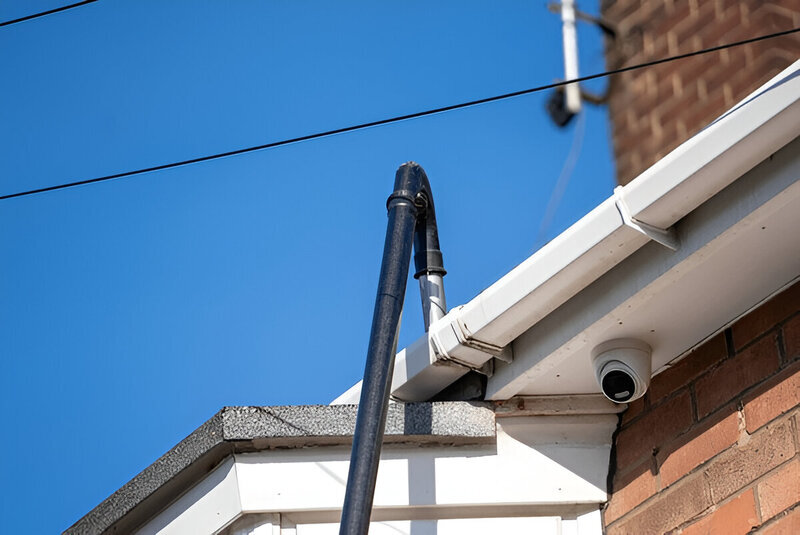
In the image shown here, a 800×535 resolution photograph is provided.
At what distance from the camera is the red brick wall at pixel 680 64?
11.8 feet

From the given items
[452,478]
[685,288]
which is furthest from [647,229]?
[452,478]

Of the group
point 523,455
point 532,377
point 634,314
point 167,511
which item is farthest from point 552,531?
point 167,511

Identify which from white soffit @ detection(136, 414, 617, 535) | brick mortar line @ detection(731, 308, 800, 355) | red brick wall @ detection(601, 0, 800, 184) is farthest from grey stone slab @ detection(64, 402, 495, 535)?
Answer: red brick wall @ detection(601, 0, 800, 184)

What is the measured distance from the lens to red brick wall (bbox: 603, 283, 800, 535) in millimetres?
2283

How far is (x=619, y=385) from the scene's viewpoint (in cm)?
250

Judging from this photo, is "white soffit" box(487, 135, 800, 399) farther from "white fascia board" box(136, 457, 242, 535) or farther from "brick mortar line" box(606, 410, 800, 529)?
"white fascia board" box(136, 457, 242, 535)

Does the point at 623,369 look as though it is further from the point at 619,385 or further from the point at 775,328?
the point at 775,328

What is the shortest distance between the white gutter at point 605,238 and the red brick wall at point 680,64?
1444 mm

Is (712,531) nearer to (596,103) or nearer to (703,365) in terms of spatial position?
(703,365)

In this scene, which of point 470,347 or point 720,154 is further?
point 470,347

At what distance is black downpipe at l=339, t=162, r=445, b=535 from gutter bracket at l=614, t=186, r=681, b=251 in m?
0.57

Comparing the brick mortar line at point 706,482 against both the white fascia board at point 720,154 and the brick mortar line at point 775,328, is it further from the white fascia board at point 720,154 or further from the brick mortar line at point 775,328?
the white fascia board at point 720,154

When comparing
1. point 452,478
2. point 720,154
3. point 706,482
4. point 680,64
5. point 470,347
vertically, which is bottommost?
point 706,482

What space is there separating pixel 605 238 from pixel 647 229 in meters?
0.08
